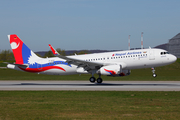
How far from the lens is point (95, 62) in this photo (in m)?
36.8

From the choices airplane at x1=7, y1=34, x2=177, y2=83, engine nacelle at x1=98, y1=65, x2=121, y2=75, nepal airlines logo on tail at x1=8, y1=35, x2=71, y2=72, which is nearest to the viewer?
engine nacelle at x1=98, y1=65, x2=121, y2=75

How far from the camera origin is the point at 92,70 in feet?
122

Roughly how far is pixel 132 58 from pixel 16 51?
59.9 feet

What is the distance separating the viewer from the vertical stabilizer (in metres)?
39.8

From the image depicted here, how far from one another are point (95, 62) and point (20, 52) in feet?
40.5

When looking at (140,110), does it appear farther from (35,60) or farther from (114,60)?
(35,60)

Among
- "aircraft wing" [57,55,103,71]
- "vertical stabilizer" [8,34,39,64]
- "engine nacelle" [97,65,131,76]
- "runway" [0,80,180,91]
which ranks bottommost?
"runway" [0,80,180,91]

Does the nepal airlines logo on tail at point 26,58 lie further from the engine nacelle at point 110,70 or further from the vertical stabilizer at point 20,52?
the engine nacelle at point 110,70

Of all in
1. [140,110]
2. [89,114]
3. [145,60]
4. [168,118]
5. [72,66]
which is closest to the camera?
[168,118]

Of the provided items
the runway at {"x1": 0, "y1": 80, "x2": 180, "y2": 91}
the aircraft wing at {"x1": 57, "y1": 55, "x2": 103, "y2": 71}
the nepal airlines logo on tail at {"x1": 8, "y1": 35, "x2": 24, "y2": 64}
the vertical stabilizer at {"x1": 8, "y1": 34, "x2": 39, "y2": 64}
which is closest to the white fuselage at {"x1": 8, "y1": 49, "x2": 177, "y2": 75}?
the aircraft wing at {"x1": 57, "y1": 55, "x2": 103, "y2": 71}

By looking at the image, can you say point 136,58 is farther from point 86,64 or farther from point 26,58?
point 26,58

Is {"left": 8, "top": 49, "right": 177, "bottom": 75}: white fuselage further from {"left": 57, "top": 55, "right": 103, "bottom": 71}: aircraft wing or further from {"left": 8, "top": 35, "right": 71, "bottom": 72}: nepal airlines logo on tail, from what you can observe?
{"left": 8, "top": 35, "right": 71, "bottom": 72}: nepal airlines logo on tail

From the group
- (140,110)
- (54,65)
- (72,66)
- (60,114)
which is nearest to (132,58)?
(72,66)

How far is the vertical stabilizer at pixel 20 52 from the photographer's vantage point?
39.8 meters
